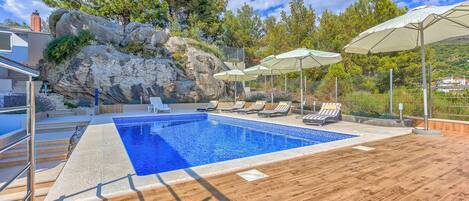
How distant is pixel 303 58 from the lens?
9367 mm

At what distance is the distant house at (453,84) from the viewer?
6.75 meters

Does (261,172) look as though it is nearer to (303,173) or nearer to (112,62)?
(303,173)

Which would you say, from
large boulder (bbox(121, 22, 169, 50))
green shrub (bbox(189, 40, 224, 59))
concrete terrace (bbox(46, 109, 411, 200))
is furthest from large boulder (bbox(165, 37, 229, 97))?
concrete terrace (bbox(46, 109, 411, 200))

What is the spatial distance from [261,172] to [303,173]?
1.85ft

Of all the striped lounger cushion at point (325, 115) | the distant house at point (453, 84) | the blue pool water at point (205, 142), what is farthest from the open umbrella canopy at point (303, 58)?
the distant house at point (453, 84)

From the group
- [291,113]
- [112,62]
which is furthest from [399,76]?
[112,62]

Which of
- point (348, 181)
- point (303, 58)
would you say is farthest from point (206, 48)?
point (348, 181)

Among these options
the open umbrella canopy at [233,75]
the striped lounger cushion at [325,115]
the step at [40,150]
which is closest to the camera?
the step at [40,150]

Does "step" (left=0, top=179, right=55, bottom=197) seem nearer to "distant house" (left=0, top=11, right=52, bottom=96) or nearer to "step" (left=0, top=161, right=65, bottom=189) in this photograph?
"step" (left=0, top=161, right=65, bottom=189)

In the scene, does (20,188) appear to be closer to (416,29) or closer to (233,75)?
(416,29)

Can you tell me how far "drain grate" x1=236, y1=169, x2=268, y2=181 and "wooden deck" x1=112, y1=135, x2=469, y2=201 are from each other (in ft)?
0.26

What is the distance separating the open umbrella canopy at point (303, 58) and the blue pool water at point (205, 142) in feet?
8.30

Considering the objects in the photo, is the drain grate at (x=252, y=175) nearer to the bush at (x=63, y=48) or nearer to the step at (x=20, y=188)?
the step at (x=20, y=188)

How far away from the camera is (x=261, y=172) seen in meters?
3.36
